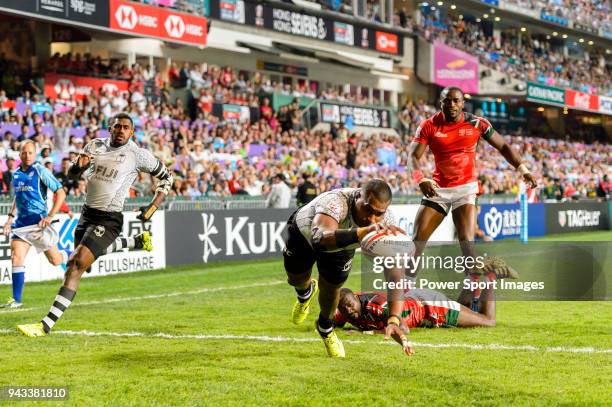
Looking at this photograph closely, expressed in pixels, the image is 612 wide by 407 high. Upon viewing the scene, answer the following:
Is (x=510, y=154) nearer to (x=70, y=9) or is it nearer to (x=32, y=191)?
(x=32, y=191)

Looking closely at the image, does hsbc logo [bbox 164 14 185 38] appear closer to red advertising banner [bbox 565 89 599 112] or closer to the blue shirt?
the blue shirt

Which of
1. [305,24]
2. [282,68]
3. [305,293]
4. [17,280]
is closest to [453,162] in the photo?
[305,293]

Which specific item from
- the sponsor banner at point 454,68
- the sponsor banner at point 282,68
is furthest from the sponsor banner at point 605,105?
the sponsor banner at point 282,68

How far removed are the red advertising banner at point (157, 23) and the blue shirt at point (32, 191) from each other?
671 inches

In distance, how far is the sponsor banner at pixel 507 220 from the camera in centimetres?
3012

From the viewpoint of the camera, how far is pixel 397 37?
48875mm

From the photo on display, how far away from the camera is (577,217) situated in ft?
118

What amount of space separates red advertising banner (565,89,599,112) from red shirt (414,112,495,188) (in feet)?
168

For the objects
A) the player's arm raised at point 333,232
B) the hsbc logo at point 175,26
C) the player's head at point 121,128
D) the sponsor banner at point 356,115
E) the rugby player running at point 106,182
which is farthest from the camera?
the sponsor banner at point 356,115

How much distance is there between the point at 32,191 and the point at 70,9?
1612cm

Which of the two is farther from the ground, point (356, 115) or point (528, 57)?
point (528, 57)

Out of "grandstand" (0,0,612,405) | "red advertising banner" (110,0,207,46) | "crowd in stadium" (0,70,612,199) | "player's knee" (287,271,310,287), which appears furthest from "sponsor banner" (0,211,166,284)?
"red advertising banner" (110,0,207,46)

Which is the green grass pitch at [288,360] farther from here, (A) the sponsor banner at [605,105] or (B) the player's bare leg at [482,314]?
(A) the sponsor banner at [605,105]

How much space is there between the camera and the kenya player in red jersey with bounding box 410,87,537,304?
10.9 meters
